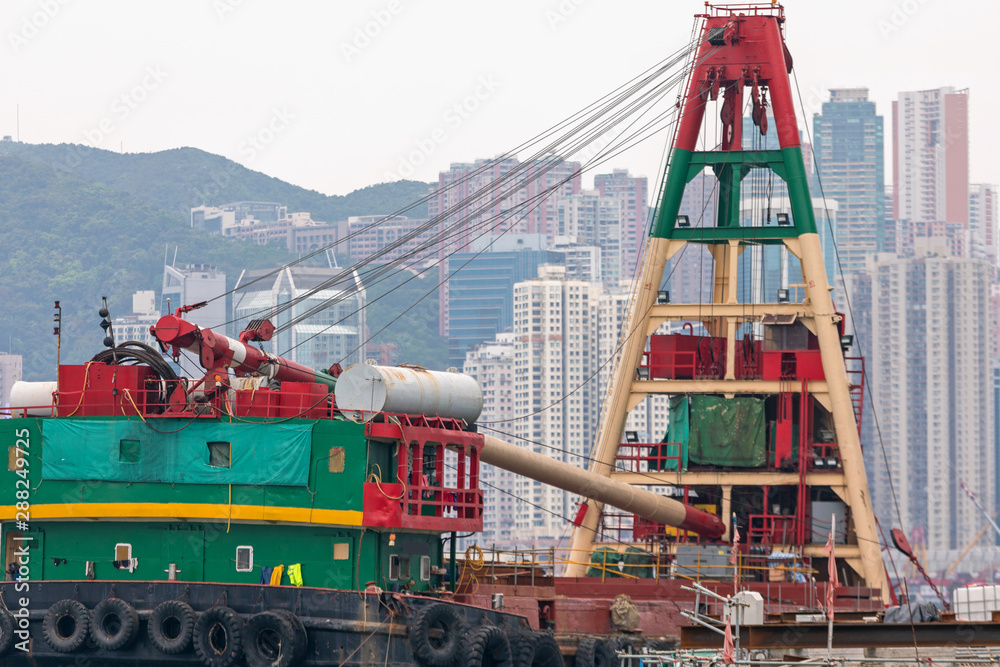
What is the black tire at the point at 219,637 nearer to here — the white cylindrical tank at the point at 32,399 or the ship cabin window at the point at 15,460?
the ship cabin window at the point at 15,460

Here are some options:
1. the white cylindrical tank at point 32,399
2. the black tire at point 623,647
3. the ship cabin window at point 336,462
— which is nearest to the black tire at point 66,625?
the white cylindrical tank at point 32,399

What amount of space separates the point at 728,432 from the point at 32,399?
804 inches

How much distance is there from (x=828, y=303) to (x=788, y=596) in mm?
9238

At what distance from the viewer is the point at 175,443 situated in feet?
119

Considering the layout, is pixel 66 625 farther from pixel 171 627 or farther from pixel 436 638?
pixel 436 638

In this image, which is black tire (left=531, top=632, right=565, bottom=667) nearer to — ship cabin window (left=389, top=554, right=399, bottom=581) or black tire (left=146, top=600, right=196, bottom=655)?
ship cabin window (left=389, top=554, right=399, bottom=581)

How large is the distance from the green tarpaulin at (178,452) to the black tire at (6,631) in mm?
3234

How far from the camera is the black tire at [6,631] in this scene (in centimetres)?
3503

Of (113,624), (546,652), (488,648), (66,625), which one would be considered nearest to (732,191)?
(546,652)

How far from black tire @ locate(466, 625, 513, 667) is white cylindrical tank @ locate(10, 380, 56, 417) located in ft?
36.9

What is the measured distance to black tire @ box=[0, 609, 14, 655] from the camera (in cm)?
3503

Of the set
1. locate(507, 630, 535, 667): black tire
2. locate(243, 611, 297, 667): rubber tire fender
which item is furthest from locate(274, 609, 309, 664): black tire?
locate(507, 630, 535, 667): black tire

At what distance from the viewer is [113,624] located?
114ft

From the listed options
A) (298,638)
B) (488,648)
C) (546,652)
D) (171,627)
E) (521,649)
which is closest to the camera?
(298,638)
